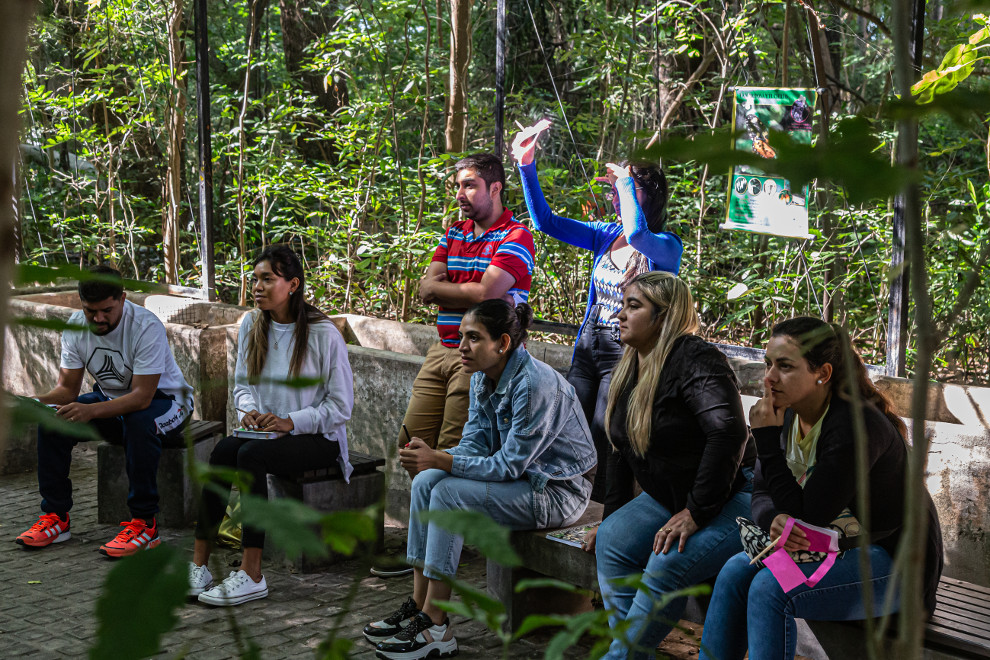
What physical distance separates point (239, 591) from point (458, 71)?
4277mm

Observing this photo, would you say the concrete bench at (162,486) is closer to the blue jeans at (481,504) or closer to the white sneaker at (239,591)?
the white sneaker at (239,591)

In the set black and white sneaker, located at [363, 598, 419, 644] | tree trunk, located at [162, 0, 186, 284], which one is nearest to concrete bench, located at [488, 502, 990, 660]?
black and white sneaker, located at [363, 598, 419, 644]

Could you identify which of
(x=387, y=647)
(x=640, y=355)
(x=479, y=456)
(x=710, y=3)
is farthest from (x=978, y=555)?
(x=710, y=3)

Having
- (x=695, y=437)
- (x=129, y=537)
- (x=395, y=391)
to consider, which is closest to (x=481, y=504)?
(x=695, y=437)

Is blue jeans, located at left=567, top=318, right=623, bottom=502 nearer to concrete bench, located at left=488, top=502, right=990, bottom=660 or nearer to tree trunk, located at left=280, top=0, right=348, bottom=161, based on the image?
concrete bench, located at left=488, top=502, right=990, bottom=660

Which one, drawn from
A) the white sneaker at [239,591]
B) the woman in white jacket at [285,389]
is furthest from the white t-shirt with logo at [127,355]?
the white sneaker at [239,591]

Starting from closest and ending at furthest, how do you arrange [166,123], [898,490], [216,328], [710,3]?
[898,490] < [216,328] < [710,3] < [166,123]

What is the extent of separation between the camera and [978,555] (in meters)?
4.15

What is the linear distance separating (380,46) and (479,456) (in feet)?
17.9

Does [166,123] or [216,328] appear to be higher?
[166,123]

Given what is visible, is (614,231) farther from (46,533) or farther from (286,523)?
(286,523)

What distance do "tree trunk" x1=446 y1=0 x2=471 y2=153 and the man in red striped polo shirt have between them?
2421 millimetres

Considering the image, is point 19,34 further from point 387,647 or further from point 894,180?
point 387,647

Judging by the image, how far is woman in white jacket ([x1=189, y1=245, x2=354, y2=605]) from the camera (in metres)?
5.06
